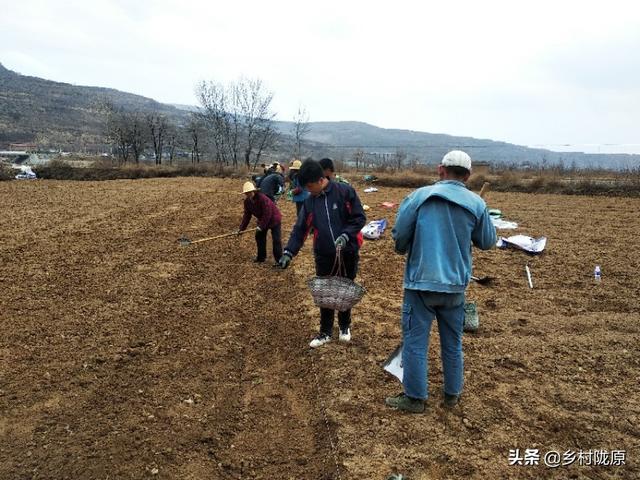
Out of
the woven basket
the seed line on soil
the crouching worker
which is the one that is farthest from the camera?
the crouching worker

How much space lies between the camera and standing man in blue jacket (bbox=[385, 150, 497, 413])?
9.65 ft

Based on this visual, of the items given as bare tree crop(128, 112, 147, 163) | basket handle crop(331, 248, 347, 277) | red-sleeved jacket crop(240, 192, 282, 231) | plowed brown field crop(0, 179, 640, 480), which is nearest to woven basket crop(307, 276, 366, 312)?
basket handle crop(331, 248, 347, 277)

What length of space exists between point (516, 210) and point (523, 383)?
10.3 meters

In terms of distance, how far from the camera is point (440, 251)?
2953 millimetres

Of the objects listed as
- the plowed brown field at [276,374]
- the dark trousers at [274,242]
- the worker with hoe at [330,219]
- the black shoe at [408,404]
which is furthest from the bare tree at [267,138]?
the black shoe at [408,404]

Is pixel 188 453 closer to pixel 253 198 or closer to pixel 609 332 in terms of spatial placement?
Result: pixel 609 332

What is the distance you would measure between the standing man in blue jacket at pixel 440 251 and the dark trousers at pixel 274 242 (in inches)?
173

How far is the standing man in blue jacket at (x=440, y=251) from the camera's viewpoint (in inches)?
116

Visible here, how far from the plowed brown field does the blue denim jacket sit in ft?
3.32

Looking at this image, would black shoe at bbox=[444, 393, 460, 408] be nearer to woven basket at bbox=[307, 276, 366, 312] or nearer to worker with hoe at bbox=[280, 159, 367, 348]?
woven basket at bbox=[307, 276, 366, 312]

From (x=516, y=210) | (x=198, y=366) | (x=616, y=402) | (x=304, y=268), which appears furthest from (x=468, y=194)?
(x=516, y=210)

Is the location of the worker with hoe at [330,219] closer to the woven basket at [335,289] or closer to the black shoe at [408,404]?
the woven basket at [335,289]

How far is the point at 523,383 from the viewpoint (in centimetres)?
375

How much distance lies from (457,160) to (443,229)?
442 mm
